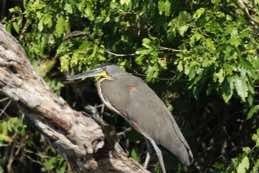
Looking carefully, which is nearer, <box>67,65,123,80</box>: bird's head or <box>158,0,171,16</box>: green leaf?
<box>158,0,171,16</box>: green leaf

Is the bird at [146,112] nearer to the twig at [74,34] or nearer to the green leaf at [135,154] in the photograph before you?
the twig at [74,34]

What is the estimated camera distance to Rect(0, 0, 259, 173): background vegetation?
411cm

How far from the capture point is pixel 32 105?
3.55 meters

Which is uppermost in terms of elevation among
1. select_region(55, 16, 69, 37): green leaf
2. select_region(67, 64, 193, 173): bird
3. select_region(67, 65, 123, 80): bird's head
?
select_region(55, 16, 69, 37): green leaf

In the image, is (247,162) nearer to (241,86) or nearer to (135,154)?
(241,86)

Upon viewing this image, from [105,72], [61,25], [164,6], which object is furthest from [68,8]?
[164,6]

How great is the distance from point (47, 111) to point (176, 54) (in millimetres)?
1084

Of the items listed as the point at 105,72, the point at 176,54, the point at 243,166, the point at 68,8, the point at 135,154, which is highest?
the point at 68,8

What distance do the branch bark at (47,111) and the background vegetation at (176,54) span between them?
0.36 meters

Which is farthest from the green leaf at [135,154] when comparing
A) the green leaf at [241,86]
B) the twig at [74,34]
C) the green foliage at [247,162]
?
the green leaf at [241,86]

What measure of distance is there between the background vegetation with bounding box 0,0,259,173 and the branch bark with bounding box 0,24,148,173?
360mm

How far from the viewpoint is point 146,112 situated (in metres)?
4.45

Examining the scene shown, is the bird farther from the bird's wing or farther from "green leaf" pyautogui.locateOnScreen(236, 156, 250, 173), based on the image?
"green leaf" pyautogui.locateOnScreen(236, 156, 250, 173)

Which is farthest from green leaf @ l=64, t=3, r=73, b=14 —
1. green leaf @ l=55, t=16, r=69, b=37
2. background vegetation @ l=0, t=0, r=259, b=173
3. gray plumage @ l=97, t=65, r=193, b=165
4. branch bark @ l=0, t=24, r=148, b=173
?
branch bark @ l=0, t=24, r=148, b=173
